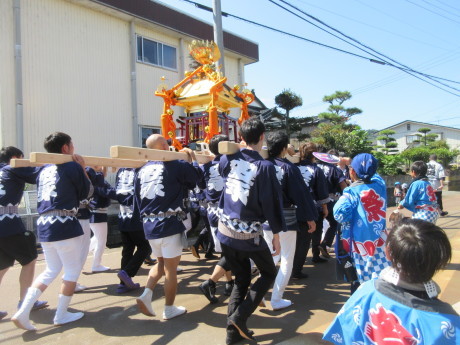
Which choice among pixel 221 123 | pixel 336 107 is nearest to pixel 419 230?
pixel 221 123

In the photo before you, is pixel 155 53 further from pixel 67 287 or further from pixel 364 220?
pixel 364 220

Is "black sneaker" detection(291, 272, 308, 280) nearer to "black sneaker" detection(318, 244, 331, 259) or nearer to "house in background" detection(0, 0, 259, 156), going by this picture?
"black sneaker" detection(318, 244, 331, 259)

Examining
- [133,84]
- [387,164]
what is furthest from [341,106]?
[133,84]

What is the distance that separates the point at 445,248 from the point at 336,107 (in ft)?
76.1

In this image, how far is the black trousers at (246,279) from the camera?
2.94 meters

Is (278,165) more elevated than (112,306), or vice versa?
(278,165)

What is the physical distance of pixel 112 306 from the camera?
157 inches

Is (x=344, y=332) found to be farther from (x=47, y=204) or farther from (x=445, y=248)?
(x=47, y=204)

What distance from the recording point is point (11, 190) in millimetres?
3703

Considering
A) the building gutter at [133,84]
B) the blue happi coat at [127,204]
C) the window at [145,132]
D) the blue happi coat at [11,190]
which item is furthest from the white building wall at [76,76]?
the blue happi coat at [11,190]

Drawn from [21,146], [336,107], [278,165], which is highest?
[336,107]

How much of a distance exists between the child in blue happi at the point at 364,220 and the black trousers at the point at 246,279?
2.55ft

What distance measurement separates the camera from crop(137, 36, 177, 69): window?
1254 cm

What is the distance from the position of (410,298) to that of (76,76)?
11.4 metres
